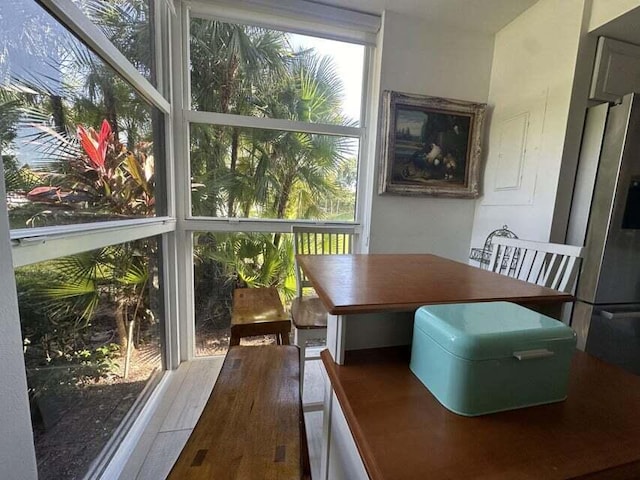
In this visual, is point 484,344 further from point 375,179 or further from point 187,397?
point 187,397

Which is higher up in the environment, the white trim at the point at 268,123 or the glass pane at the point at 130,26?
the glass pane at the point at 130,26

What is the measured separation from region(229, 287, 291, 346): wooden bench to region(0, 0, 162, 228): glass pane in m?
0.69

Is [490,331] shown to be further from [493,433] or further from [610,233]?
[610,233]

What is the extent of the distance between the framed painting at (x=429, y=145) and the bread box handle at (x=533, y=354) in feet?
5.10

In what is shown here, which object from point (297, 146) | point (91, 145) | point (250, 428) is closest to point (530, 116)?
point (297, 146)

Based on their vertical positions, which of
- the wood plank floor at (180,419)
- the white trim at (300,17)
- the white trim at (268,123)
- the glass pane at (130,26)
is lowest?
the wood plank floor at (180,419)

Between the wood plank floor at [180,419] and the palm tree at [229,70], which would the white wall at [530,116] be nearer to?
the palm tree at [229,70]

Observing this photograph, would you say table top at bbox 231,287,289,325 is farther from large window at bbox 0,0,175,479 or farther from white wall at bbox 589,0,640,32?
white wall at bbox 589,0,640,32

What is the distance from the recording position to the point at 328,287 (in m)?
0.76

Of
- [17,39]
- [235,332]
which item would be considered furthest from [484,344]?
[17,39]

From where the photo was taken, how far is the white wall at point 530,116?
5.11ft

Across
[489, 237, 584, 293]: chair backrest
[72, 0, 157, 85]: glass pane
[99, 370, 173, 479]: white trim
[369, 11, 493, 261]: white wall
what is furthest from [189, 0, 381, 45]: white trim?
[99, 370, 173, 479]: white trim

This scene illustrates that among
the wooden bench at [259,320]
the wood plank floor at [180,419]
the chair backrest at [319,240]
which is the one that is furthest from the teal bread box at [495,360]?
the chair backrest at [319,240]

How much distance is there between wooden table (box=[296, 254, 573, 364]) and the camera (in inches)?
26.5
